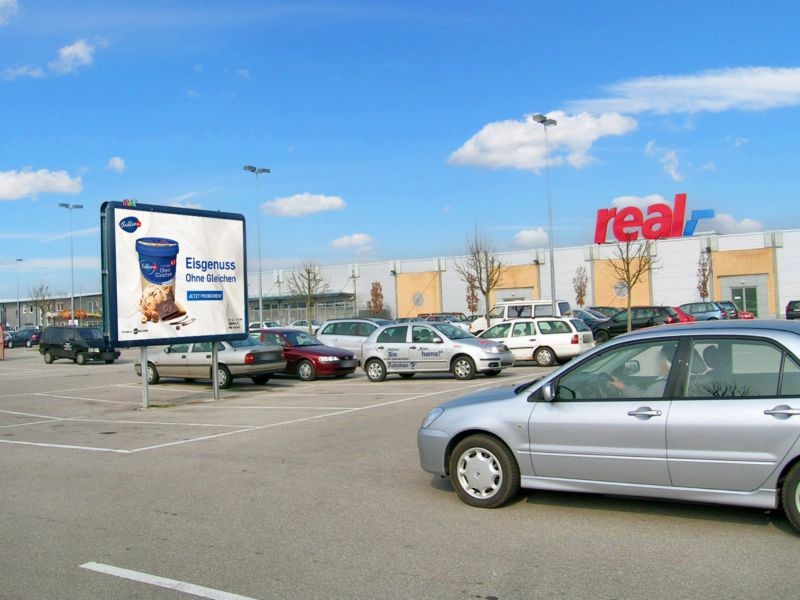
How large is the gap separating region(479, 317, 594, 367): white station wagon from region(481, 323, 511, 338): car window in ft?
0.20

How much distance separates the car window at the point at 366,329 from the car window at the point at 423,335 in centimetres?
455

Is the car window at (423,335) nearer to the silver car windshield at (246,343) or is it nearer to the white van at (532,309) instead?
the silver car windshield at (246,343)

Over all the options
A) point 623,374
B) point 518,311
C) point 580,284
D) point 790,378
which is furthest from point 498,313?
point 790,378

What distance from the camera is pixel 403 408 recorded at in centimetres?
1428

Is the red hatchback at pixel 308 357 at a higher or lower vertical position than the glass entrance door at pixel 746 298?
lower

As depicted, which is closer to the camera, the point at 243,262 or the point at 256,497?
the point at 256,497

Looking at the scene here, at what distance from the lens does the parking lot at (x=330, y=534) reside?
4.96m

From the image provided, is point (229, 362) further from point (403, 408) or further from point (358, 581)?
point (358, 581)

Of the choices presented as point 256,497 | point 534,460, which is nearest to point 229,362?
point 256,497

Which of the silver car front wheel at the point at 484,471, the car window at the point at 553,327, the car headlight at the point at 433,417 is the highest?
the car window at the point at 553,327

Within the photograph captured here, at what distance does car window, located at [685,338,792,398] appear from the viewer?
18.7ft

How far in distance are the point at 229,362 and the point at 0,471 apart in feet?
33.4

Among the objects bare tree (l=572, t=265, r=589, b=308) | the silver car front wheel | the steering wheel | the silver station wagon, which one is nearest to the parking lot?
the silver car front wheel

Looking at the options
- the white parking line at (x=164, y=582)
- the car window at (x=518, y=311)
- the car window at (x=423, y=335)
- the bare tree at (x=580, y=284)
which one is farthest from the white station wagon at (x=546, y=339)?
the bare tree at (x=580, y=284)
